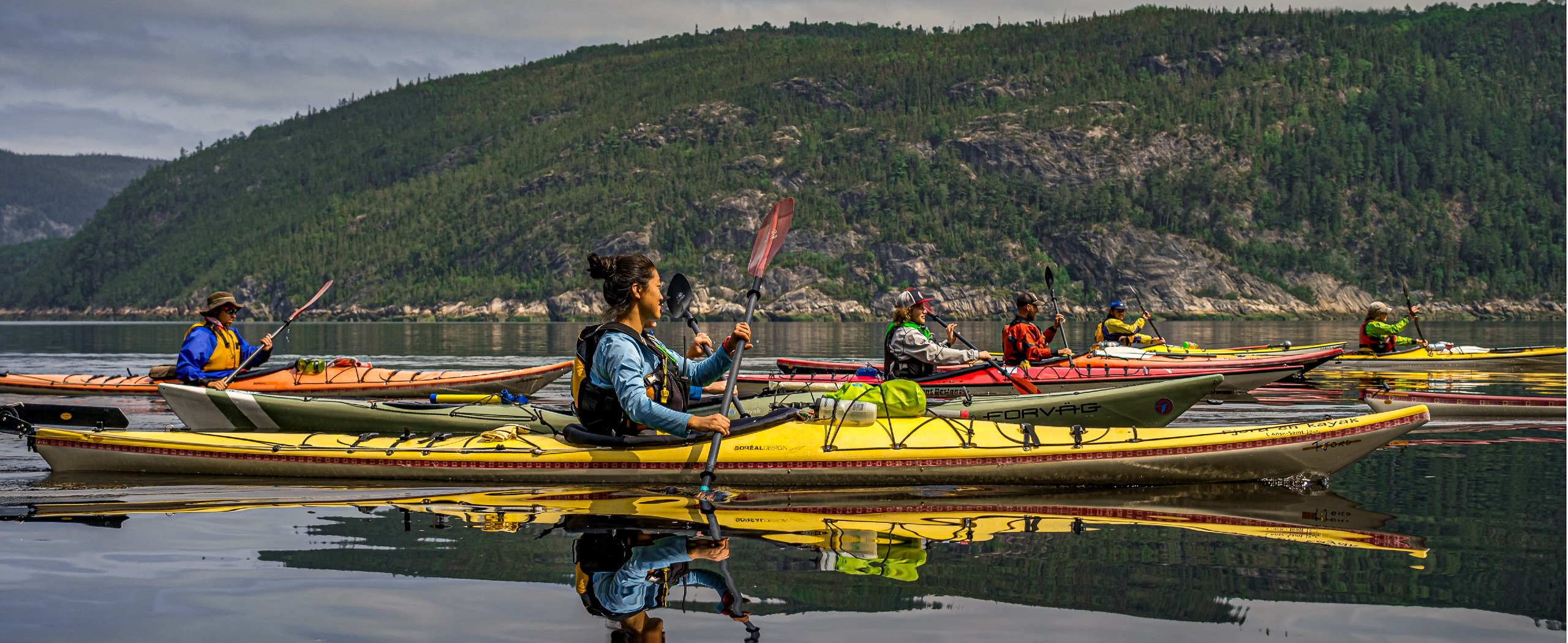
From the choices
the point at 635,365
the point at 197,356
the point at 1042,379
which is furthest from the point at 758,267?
the point at 197,356

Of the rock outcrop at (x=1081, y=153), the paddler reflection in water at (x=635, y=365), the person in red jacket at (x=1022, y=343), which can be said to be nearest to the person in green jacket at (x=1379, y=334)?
the person in red jacket at (x=1022, y=343)

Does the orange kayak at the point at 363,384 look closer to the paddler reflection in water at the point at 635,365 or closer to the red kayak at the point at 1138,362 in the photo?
the red kayak at the point at 1138,362

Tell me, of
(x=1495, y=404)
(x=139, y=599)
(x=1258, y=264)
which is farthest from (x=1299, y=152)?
(x=139, y=599)

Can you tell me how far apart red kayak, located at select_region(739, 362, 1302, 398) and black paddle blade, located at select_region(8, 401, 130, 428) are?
23.3 ft

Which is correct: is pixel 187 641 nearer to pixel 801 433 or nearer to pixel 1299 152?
pixel 801 433

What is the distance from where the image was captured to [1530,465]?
12898 mm

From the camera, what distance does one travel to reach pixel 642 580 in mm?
7895

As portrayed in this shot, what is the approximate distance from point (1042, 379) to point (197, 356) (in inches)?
495

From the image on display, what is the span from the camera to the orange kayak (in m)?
22.9

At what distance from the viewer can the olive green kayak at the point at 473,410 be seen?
44.3ft

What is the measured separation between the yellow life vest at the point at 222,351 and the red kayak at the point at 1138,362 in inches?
346

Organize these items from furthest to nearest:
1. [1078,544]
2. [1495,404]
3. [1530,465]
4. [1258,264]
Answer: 1. [1258,264]
2. [1495,404]
3. [1530,465]
4. [1078,544]

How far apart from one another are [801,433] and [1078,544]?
119 inches

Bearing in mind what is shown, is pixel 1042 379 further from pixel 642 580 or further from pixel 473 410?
pixel 642 580
